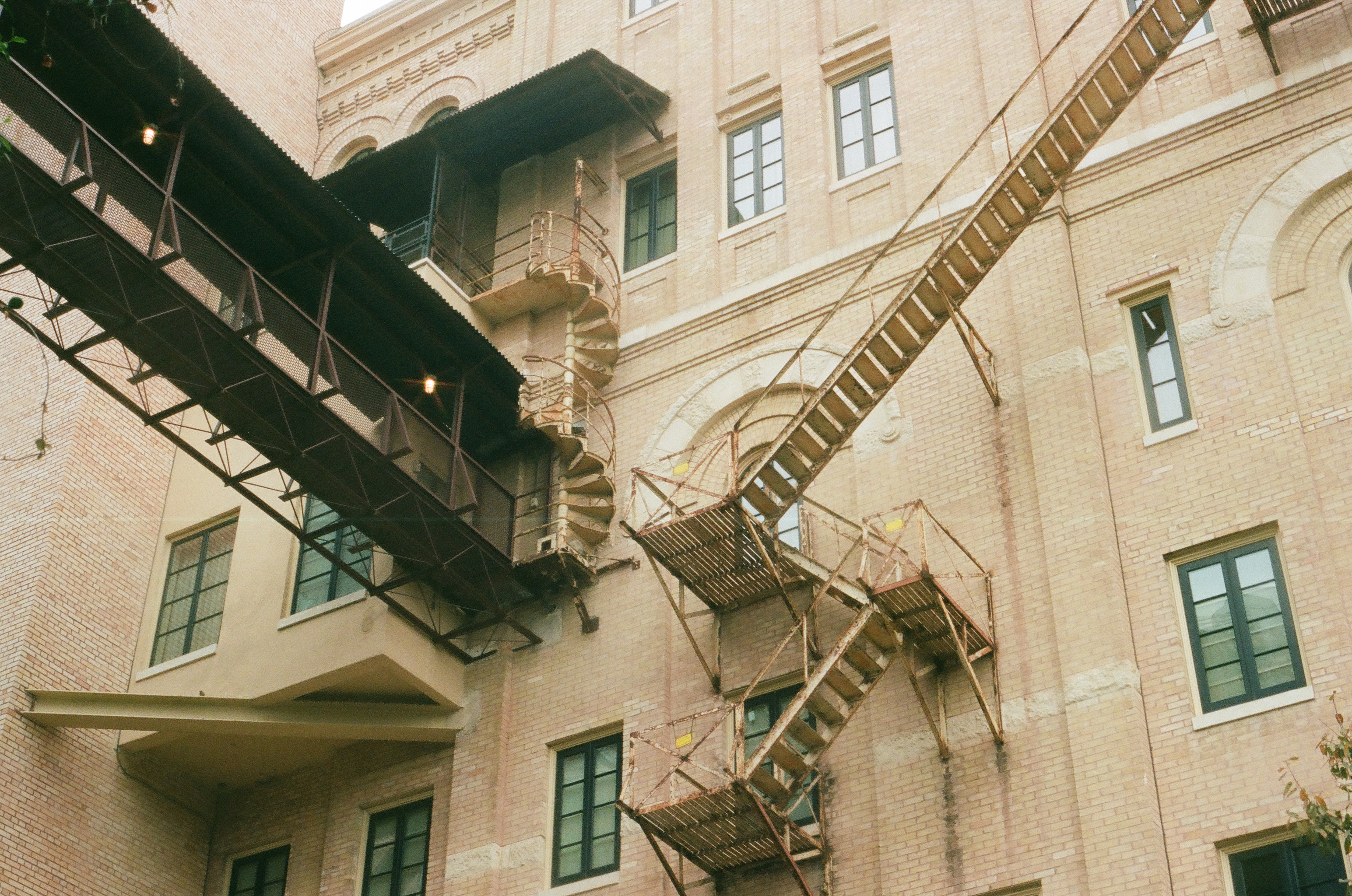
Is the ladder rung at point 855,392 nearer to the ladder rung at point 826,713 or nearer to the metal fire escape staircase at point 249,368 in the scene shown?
the ladder rung at point 826,713

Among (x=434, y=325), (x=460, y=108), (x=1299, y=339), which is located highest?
(x=460, y=108)

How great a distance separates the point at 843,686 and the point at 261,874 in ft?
35.3

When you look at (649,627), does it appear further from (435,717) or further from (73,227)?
(73,227)

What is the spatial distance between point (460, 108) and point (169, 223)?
44.2 ft

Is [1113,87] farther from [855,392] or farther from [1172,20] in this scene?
[855,392]

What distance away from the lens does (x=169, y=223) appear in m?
20.3

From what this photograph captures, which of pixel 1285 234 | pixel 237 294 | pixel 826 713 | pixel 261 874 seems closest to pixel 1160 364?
pixel 1285 234

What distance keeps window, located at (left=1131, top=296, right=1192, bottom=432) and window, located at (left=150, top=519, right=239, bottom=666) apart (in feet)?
46.7

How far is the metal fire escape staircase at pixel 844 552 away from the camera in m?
19.2

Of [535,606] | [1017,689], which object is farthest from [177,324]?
[1017,689]

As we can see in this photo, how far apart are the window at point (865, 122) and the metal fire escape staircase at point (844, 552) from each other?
4605 millimetres

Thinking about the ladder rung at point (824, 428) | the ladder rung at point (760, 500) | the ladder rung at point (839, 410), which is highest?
the ladder rung at point (839, 410)

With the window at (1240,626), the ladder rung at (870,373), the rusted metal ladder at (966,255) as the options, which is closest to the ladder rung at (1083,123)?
the rusted metal ladder at (966,255)

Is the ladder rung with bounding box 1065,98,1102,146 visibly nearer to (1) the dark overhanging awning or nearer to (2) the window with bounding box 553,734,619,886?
(1) the dark overhanging awning
